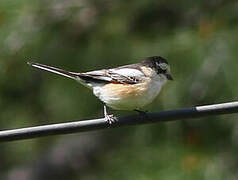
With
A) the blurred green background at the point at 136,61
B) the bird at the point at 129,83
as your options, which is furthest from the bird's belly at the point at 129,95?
the blurred green background at the point at 136,61

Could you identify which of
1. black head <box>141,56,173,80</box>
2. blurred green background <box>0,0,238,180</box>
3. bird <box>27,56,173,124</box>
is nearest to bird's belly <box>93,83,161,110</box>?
bird <box>27,56,173,124</box>

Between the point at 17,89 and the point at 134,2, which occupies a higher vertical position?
the point at 134,2

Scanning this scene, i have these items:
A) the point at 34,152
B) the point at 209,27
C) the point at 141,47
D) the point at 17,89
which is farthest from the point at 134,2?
the point at 34,152

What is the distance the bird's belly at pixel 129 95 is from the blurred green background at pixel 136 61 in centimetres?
60

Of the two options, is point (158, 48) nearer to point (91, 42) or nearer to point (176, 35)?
point (176, 35)

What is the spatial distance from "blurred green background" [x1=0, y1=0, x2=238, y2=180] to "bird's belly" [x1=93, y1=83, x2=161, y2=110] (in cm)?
60

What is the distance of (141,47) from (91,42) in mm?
402

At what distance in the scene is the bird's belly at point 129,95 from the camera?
4.29 m

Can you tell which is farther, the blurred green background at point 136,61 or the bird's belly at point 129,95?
the blurred green background at point 136,61

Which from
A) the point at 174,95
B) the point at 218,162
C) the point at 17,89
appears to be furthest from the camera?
the point at 17,89

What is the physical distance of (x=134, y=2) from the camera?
561 cm

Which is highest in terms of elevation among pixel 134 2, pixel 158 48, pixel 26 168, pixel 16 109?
pixel 134 2

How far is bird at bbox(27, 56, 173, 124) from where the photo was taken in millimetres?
4312

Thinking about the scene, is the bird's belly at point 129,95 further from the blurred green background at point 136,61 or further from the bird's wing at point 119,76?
the blurred green background at point 136,61
